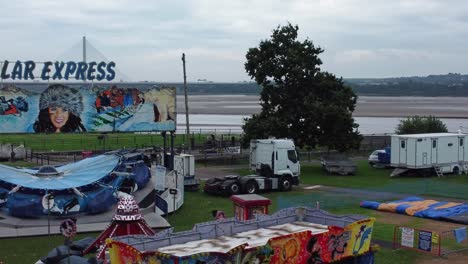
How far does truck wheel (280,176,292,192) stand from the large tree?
27.7 ft

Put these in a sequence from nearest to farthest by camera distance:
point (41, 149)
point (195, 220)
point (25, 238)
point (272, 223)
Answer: point (272, 223)
point (25, 238)
point (195, 220)
point (41, 149)

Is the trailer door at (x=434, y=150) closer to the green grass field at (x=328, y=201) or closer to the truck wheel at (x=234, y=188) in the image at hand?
the green grass field at (x=328, y=201)

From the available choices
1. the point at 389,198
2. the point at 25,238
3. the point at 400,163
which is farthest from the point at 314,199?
the point at 25,238

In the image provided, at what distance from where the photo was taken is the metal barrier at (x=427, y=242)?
2319 centimetres

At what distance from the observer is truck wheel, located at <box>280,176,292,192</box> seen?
3975cm

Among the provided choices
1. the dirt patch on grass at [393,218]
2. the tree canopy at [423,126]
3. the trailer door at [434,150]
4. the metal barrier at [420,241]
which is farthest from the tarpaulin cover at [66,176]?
the tree canopy at [423,126]

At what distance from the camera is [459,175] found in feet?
154

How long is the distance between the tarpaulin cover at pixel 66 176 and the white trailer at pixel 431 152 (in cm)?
2089

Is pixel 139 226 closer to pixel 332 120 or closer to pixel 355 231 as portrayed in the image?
pixel 355 231

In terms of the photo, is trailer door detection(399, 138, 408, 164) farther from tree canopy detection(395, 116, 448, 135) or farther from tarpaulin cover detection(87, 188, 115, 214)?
tarpaulin cover detection(87, 188, 115, 214)

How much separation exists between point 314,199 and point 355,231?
17232 mm

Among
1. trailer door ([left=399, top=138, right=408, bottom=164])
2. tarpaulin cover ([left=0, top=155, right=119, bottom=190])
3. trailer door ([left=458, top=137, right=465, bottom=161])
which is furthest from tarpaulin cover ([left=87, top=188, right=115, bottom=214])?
trailer door ([left=458, top=137, right=465, bottom=161])

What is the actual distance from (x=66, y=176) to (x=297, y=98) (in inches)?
933

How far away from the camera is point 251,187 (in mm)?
37781
